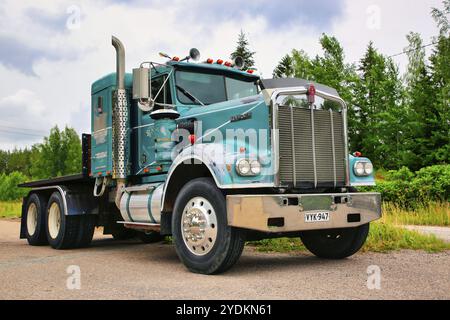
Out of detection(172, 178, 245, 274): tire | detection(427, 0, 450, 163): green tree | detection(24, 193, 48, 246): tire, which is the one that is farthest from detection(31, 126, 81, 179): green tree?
detection(172, 178, 245, 274): tire

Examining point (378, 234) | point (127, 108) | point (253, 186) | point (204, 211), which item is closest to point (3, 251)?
point (127, 108)

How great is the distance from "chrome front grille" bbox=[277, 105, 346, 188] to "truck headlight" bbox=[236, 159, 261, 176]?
0.36 metres

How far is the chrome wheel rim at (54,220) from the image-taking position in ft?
33.8

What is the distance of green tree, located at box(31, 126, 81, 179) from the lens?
56875mm

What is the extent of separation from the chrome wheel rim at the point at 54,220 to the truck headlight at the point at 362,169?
6.05m

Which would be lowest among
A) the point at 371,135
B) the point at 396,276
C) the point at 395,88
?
the point at 396,276

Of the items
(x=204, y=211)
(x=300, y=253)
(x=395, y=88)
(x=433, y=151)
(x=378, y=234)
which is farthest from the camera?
(x=395, y=88)

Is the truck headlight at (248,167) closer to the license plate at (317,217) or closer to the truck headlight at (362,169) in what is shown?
the license plate at (317,217)

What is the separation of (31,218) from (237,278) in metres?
6.94

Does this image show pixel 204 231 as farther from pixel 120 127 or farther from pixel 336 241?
pixel 120 127

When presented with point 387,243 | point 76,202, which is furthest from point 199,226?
point 76,202

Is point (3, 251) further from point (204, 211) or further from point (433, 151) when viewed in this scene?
point (433, 151)

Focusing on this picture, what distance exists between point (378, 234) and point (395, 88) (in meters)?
33.7
